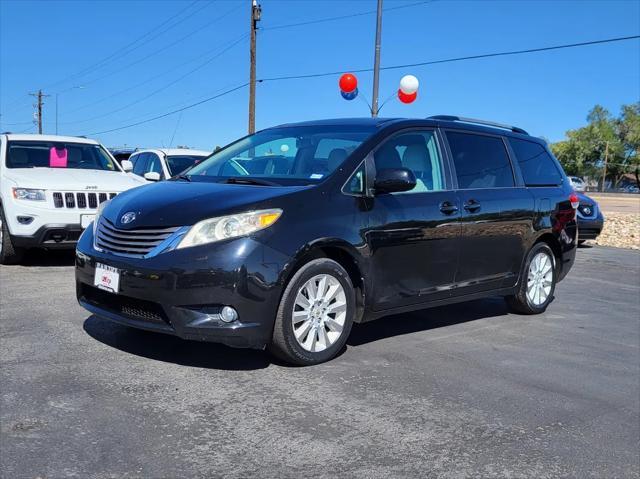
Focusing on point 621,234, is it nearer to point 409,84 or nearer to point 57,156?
point 409,84

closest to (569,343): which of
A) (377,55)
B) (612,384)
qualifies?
(612,384)

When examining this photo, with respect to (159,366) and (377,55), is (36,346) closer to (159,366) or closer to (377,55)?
(159,366)

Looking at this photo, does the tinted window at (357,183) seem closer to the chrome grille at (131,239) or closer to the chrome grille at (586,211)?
the chrome grille at (131,239)

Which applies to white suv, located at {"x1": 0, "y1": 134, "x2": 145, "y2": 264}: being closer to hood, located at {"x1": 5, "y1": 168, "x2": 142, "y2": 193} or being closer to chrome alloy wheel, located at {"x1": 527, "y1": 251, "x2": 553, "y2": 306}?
hood, located at {"x1": 5, "y1": 168, "x2": 142, "y2": 193}

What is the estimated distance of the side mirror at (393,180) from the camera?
4594 millimetres

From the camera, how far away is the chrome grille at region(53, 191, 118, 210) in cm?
765

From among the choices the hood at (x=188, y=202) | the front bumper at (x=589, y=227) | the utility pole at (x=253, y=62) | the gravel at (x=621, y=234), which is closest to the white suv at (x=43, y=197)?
the hood at (x=188, y=202)

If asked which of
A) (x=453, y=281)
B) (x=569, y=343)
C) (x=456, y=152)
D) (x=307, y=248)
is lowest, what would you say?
(x=569, y=343)

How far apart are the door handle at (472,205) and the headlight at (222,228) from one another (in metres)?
2.11

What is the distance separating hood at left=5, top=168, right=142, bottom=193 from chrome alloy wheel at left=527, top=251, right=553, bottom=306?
4965 millimetres

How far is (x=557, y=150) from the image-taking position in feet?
322

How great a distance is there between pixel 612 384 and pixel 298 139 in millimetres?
2985

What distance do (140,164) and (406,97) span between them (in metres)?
→ 7.28

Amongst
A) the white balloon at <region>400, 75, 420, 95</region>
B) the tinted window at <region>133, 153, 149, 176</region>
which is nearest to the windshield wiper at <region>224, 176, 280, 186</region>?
the tinted window at <region>133, 153, 149, 176</region>
